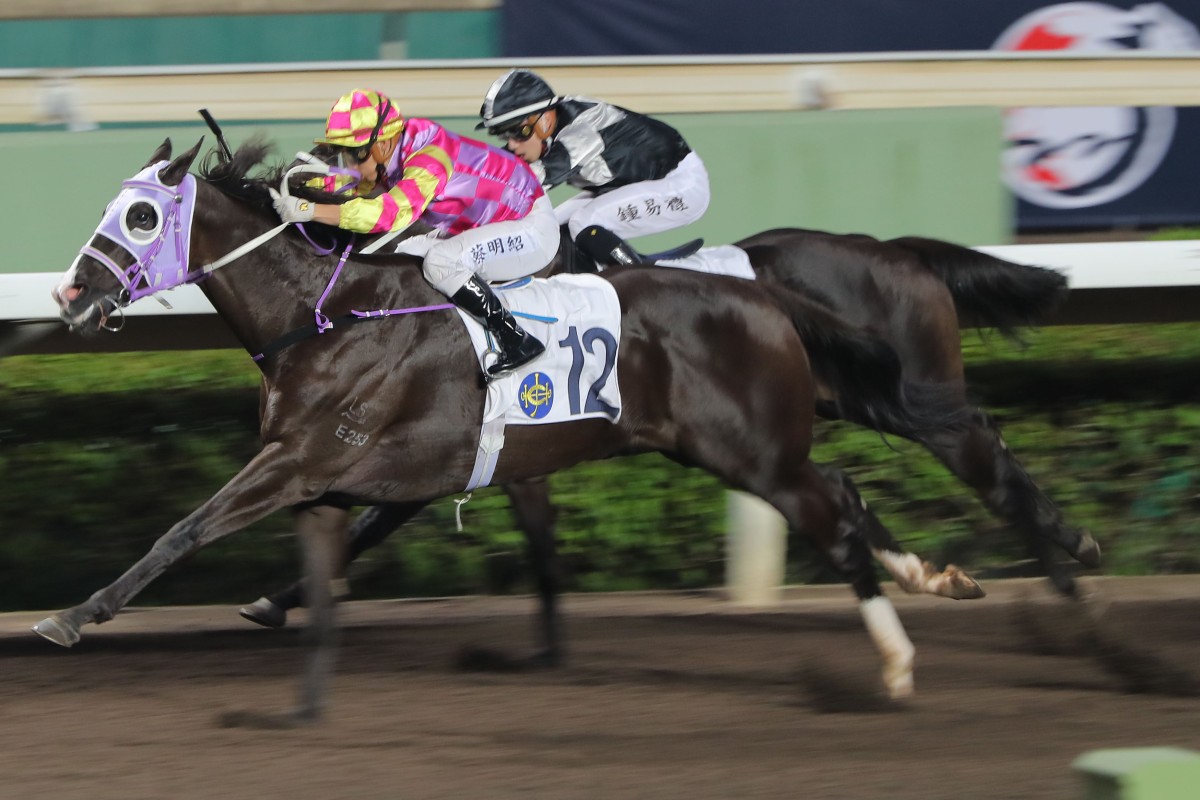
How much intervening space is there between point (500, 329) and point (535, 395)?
22cm

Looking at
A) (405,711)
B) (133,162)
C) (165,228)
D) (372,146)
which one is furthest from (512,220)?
(133,162)

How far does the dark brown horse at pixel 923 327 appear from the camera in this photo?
5.13 meters

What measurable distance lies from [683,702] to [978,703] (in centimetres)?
82

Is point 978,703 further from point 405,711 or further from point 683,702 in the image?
point 405,711

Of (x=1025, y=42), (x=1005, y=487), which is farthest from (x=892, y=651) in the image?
(x=1025, y=42)

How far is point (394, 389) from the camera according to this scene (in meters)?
4.50

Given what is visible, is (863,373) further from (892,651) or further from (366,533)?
(366,533)

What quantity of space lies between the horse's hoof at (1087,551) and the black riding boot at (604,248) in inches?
67.6

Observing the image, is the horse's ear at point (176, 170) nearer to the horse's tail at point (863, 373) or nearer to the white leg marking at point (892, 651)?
the horse's tail at point (863, 373)

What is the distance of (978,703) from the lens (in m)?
4.48

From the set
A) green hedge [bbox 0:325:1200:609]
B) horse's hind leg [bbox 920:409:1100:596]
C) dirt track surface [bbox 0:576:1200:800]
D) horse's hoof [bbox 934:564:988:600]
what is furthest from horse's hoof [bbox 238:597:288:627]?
horse's hind leg [bbox 920:409:1100:596]

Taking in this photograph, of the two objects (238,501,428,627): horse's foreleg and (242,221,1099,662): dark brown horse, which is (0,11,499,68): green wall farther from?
(238,501,428,627): horse's foreleg

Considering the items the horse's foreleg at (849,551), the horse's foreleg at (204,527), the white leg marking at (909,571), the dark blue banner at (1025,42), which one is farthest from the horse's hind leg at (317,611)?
the dark blue banner at (1025,42)

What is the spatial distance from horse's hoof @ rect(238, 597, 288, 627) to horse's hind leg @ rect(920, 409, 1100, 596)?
2.17 m
